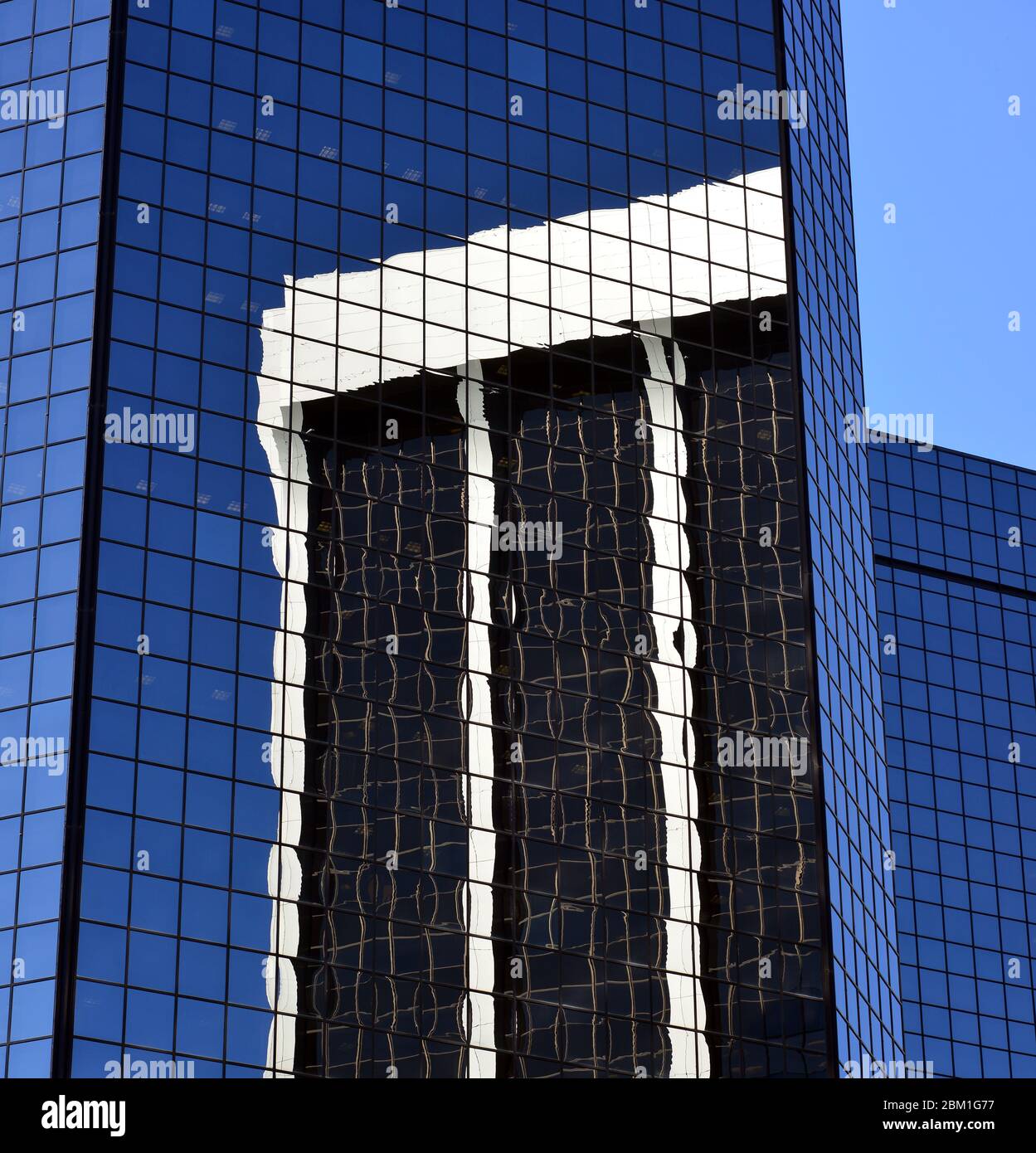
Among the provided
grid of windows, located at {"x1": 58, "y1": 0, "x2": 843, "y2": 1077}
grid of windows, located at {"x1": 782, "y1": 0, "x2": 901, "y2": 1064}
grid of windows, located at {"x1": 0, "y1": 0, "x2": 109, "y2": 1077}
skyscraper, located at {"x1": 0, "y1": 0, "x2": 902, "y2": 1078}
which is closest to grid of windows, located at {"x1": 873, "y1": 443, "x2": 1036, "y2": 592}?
grid of windows, located at {"x1": 782, "y1": 0, "x2": 901, "y2": 1064}

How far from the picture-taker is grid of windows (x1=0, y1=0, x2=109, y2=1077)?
81.8 m

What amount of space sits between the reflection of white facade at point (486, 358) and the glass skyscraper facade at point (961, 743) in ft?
126

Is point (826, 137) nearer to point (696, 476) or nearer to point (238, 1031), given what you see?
point (696, 476)

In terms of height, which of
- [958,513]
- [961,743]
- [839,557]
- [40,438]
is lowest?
[961,743]

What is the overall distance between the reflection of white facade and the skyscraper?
0.62 feet

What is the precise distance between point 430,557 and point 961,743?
2107 inches

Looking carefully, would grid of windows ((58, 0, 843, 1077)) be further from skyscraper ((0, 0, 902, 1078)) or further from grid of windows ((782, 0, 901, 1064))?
grid of windows ((782, 0, 901, 1064))

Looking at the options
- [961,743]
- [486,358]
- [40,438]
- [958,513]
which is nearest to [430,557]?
[486,358]

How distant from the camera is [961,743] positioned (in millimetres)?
140625

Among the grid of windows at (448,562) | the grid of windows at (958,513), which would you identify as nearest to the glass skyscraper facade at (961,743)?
the grid of windows at (958,513)

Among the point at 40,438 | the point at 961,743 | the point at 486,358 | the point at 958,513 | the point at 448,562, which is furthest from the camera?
the point at 958,513

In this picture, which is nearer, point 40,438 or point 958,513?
point 40,438

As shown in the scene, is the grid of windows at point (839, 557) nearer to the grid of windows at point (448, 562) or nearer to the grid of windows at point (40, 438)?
the grid of windows at point (448, 562)

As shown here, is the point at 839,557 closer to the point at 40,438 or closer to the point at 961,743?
the point at 961,743
